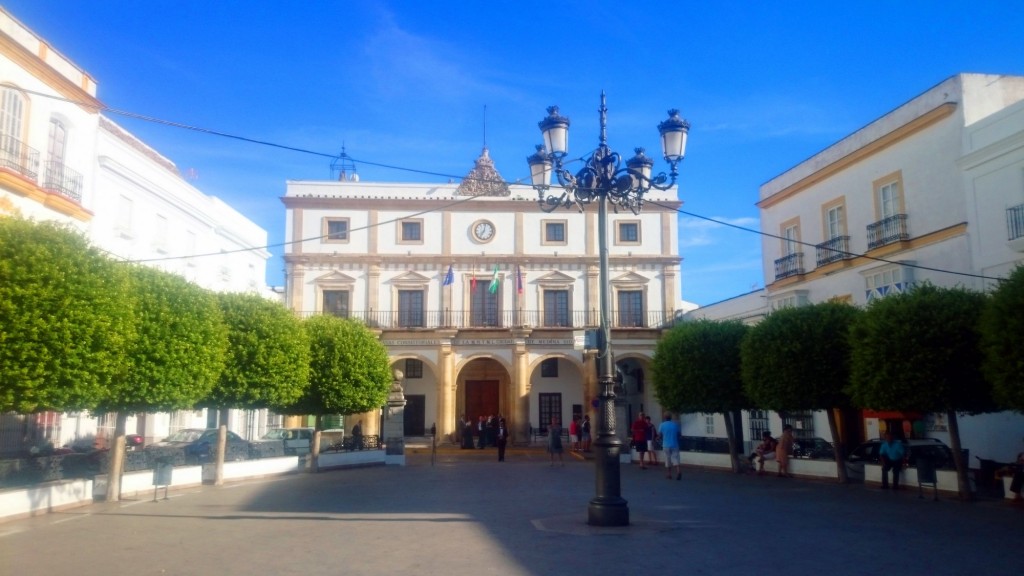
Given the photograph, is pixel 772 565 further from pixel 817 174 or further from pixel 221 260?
pixel 221 260

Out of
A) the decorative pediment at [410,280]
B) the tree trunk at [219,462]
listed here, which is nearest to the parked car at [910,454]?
the tree trunk at [219,462]

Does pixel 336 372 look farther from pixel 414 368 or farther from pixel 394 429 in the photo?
pixel 414 368

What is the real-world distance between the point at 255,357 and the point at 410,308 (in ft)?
56.7

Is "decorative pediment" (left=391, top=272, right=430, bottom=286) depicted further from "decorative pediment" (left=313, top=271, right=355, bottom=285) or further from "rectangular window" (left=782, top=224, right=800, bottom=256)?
"rectangular window" (left=782, top=224, right=800, bottom=256)

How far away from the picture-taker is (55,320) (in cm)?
1280

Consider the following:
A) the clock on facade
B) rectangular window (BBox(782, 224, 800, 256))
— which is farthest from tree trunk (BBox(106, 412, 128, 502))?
the clock on facade

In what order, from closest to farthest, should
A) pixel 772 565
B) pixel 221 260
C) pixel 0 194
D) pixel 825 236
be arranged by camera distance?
pixel 772 565 < pixel 0 194 < pixel 825 236 < pixel 221 260

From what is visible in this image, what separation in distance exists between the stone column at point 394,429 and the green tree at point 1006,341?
1824 cm

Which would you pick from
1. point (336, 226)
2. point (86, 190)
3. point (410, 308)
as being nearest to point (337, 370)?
point (86, 190)

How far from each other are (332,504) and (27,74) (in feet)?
→ 42.0

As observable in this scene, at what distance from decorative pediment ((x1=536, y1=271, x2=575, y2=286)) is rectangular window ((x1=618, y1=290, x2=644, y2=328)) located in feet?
9.01

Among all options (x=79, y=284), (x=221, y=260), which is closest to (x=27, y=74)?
(x=79, y=284)

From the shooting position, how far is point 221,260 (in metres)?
33.5

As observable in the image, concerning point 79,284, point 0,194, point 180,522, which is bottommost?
point 180,522
